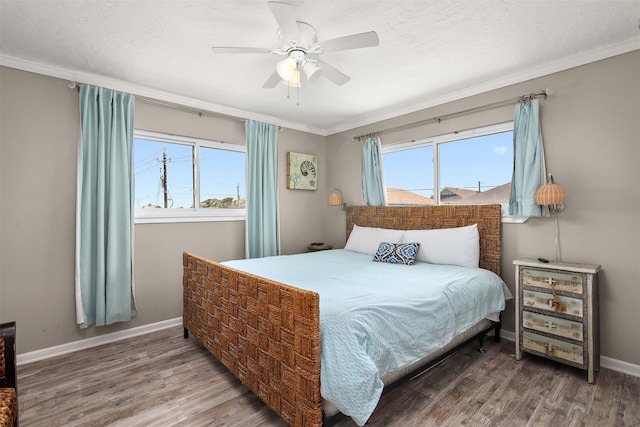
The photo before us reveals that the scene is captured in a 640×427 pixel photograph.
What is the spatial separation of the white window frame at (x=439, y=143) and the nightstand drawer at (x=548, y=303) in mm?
712

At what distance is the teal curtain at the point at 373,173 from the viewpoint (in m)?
3.98

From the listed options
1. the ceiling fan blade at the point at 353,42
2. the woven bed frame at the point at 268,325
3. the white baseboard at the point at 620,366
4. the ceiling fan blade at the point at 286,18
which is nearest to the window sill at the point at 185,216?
the woven bed frame at the point at 268,325

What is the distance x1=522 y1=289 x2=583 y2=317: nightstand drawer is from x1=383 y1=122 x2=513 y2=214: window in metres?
0.91

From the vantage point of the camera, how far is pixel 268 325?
5.78 ft

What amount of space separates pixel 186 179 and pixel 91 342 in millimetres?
1824

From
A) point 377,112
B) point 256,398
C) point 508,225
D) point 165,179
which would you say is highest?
point 377,112

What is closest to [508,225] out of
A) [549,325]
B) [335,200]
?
[549,325]

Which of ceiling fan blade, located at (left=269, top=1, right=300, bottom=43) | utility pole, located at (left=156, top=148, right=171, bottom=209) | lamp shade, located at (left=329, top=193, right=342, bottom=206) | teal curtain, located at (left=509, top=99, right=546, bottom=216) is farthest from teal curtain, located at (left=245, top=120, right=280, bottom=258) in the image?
teal curtain, located at (left=509, top=99, right=546, bottom=216)

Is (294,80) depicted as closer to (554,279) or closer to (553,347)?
(554,279)

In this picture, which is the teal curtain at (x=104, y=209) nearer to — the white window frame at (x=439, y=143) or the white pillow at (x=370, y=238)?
the white pillow at (x=370, y=238)

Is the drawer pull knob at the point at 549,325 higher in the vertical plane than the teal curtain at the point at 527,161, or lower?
lower

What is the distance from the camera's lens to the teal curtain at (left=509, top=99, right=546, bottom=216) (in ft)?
8.78

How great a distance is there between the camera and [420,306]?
1.93m

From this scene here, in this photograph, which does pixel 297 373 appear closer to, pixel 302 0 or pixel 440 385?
pixel 440 385
